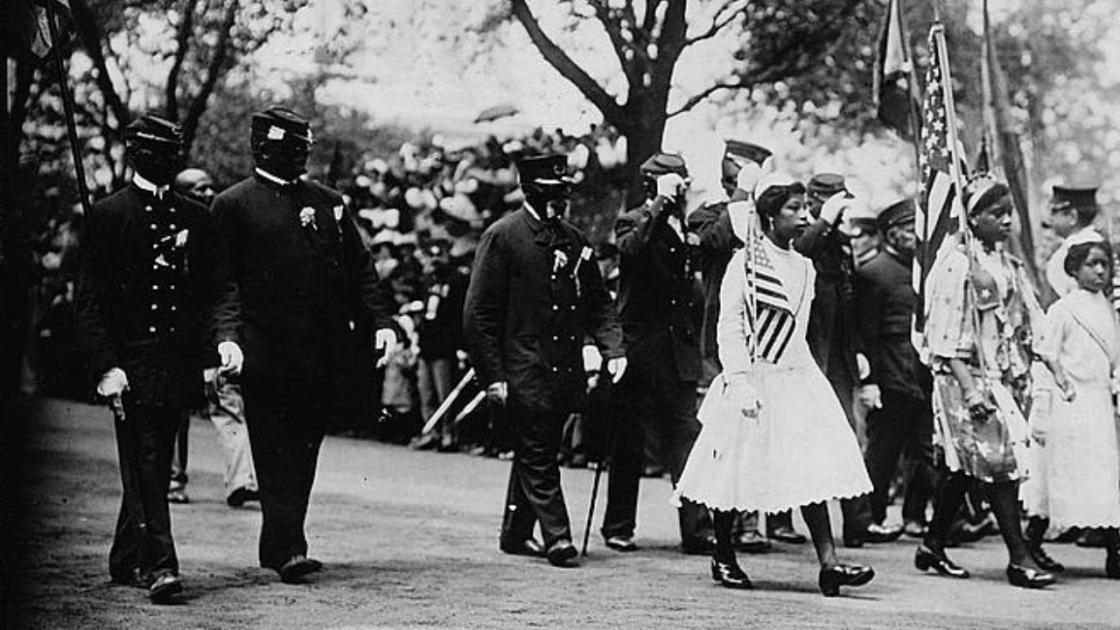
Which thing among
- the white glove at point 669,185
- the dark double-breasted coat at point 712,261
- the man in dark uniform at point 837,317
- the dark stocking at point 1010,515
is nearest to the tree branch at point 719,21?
the man in dark uniform at point 837,317

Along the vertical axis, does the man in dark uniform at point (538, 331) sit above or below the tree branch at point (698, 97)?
below

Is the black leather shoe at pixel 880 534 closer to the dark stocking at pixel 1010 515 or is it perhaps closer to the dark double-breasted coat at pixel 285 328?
the dark stocking at pixel 1010 515

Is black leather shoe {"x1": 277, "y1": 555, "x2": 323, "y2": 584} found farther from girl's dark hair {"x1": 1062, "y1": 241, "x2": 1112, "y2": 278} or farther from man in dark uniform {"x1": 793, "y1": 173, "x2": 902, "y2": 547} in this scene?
girl's dark hair {"x1": 1062, "y1": 241, "x2": 1112, "y2": 278}

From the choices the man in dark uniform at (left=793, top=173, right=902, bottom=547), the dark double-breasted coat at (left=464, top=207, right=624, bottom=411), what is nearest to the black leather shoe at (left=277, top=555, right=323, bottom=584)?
the dark double-breasted coat at (left=464, top=207, right=624, bottom=411)

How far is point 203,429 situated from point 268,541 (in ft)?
27.7

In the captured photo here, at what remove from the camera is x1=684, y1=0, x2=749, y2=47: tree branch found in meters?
10.8

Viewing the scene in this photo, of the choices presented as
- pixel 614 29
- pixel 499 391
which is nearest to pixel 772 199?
pixel 499 391

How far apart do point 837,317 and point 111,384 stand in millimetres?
4363

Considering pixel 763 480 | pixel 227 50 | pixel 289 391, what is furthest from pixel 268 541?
pixel 227 50

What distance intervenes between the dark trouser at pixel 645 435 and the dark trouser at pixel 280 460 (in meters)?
2.20

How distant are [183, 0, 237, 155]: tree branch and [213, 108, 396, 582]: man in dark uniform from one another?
1.07 m

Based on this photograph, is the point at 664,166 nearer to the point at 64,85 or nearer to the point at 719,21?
the point at 719,21

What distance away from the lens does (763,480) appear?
24.3ft

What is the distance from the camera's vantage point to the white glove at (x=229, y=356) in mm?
6859
